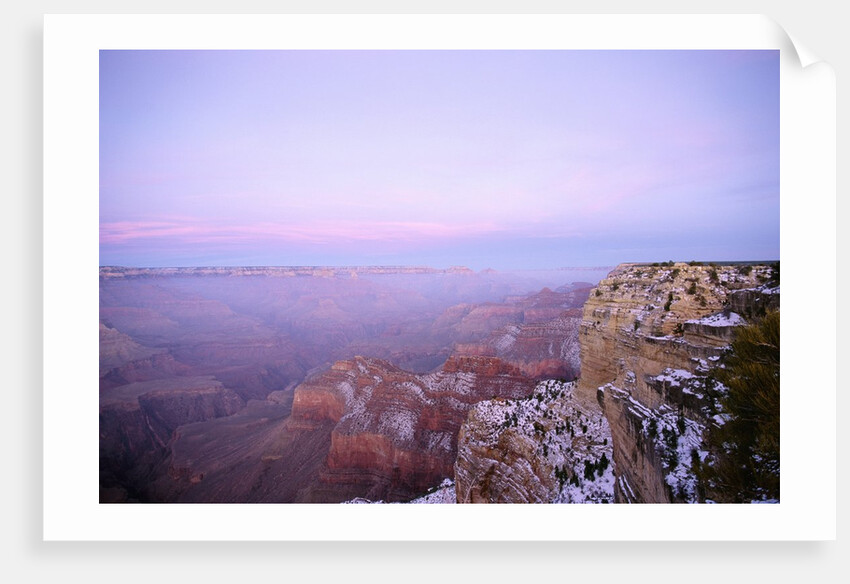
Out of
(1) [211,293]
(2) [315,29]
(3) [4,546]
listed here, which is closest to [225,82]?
(2) [315,29]

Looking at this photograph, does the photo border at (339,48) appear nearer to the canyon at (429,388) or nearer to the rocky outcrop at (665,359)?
the canyon at (429,388)

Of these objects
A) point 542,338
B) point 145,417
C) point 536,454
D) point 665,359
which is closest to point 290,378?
point 145,417

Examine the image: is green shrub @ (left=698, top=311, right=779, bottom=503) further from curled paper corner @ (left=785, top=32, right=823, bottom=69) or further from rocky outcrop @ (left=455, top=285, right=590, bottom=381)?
rocky outcrop @ (left=455, top=285, right=590, bottom=381)

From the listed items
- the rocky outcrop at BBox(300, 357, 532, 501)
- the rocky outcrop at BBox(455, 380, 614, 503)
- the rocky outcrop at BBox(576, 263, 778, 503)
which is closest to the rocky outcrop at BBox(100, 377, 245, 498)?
the rocky outcrop at BBox(455, 380, 614, 503)

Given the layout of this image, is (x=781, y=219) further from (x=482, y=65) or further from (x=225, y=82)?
(x=225, y=82)

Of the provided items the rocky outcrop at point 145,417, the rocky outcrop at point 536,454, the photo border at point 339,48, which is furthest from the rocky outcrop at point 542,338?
the rocky outcrop at point 145,417

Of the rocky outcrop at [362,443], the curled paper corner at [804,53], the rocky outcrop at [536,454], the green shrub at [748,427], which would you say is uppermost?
the curled paper corner at [804,53]
